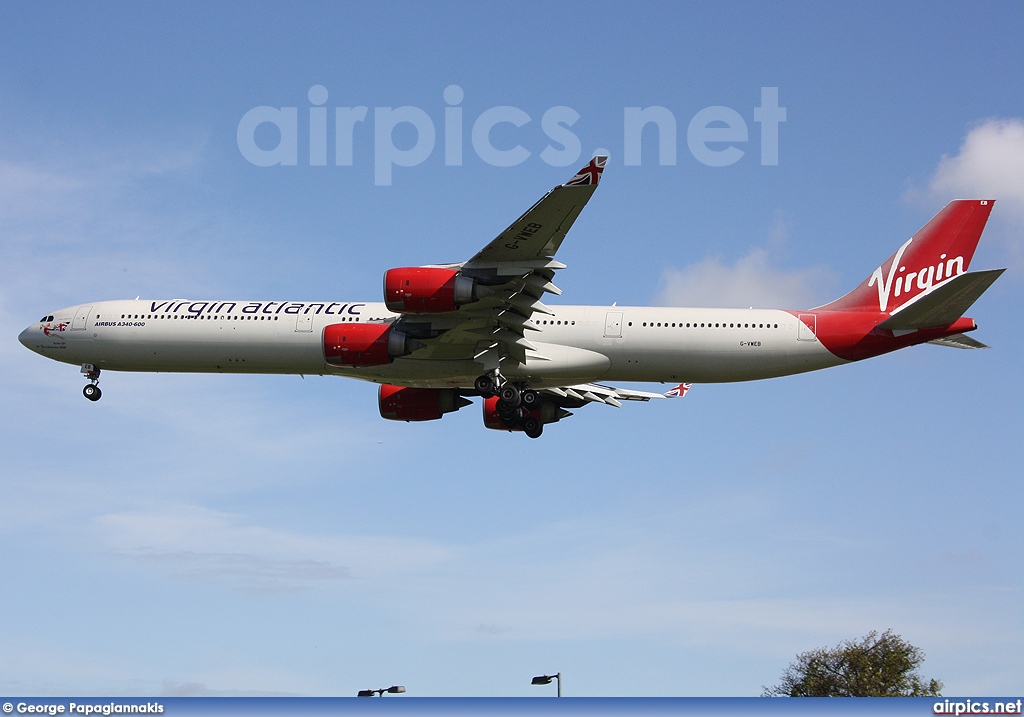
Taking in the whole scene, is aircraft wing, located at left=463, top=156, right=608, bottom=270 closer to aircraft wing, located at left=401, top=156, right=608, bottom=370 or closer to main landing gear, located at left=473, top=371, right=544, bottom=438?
aircraft wing, located at left=401, top=156, right=608, bottom=370

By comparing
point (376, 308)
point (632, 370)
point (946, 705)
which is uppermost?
point (376, 308)

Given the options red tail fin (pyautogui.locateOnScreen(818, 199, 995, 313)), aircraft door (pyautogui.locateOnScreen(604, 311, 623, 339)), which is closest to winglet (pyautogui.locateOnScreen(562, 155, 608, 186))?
aircraft door (pyautogui.locateOnScreen(604, 311, 623, 339))

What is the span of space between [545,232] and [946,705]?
772 inches

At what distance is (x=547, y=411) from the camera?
54.2m

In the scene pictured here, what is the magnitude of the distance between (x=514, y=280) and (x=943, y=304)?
15310mm

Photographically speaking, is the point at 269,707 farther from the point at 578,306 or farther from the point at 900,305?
the point at 900,305

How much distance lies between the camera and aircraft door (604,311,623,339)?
153 feet

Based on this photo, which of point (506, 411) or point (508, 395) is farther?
point (506, 411)

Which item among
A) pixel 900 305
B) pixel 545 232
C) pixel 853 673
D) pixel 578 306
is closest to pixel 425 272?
pixel 545 232

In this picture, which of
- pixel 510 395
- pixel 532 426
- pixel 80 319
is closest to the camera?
pixel 510 395

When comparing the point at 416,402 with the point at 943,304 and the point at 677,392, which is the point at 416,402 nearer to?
the point at 677,392

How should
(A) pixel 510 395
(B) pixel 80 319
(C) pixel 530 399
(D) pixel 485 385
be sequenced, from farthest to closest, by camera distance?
1. (B) pixel 80 319
2. (C) pixel 530 399
3. (D) pixel 485 385
4. (A) pixel 510 395

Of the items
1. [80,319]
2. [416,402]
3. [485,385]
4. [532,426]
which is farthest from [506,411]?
[80,319]

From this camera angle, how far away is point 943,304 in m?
43.5
